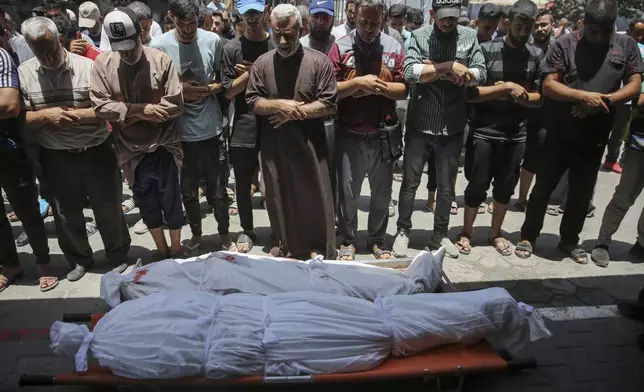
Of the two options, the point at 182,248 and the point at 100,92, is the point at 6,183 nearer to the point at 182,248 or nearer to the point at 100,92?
the point at 100,92

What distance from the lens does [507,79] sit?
4223 millimetres

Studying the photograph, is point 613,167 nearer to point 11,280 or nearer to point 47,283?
point 47,283

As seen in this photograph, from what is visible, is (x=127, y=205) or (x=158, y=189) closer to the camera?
(x=158, y=189)

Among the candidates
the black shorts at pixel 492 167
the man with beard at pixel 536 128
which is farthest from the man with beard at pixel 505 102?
the man with beard at pixel 536 128

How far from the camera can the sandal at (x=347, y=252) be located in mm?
4422

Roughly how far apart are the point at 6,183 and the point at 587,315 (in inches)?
189

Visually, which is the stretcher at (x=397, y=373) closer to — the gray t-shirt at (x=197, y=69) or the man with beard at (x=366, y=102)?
the man with beard at (x=366, y=102)

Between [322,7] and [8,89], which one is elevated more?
[322,7]

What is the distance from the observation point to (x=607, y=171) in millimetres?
7059

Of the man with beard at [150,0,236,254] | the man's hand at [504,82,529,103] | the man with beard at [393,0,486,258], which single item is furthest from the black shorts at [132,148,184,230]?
the man's hand at [504,82,529,103]

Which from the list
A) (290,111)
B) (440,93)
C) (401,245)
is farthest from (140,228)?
(440,93)

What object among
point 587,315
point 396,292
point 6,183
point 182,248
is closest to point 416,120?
point 396,292

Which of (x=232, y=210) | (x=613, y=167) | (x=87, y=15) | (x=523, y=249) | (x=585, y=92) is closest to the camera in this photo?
(x=585, y=92)

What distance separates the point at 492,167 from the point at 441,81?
0.98 metres
